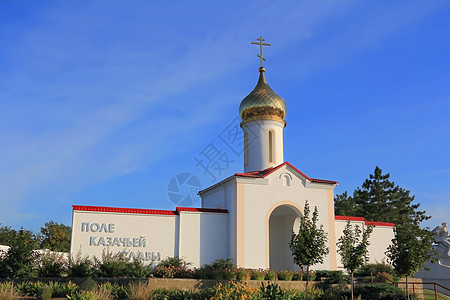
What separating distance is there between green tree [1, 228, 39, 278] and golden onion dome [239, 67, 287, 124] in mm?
16323

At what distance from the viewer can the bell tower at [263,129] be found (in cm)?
3019

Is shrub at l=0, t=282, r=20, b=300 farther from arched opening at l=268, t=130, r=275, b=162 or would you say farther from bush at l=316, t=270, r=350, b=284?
arched opening at l=268, t=130, r=275, b=162

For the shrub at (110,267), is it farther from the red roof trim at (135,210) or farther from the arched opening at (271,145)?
the arched opening at (271,145)

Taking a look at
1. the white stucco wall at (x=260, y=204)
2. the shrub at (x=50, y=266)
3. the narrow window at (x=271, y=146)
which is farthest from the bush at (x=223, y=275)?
the narrow window at (x=271, y=146)

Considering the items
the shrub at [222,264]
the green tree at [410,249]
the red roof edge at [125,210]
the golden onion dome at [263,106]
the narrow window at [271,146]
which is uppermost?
the golden onion dome at [263,106]

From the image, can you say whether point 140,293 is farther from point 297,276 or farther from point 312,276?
point 312,276

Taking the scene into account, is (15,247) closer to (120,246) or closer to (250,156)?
(120,246)

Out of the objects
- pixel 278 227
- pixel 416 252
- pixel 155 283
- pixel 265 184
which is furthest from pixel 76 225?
pixel 416 252

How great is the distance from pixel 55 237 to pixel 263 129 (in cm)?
3181

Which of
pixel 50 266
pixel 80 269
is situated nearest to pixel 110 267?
pixel 80 269

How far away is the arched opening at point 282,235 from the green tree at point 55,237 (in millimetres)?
29102

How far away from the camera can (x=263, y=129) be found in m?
30.6

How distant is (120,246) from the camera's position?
2389cm

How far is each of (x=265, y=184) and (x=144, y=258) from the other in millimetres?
8293
